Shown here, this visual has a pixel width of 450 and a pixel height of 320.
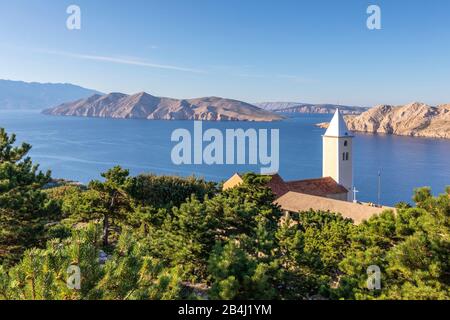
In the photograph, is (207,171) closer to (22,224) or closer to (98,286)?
(22,224)

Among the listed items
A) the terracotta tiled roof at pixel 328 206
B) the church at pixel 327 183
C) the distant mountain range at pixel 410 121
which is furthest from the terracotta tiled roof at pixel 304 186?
the distant mountain range at pixel 410 121

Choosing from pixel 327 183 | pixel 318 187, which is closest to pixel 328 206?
pixel 318 187

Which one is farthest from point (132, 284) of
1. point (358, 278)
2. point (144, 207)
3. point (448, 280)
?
point (144, 207)

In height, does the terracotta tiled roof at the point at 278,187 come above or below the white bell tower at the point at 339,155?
below

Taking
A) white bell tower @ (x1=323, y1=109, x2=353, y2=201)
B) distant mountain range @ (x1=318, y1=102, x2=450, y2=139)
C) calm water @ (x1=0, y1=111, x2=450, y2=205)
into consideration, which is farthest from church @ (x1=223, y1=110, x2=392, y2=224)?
distant mountain range @ (x1=318, y1=102, x2=450, y2=139)

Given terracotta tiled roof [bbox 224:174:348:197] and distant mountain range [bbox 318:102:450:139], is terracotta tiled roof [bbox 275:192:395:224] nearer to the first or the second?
terracotta tiled roof [bbox 224:174:348:197]

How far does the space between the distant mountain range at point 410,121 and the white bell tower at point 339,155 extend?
140823mm

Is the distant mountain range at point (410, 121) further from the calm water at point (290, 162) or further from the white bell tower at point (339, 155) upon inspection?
the white bell tower at point (339, 155)

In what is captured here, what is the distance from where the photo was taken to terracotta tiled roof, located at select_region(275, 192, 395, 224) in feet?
84.9

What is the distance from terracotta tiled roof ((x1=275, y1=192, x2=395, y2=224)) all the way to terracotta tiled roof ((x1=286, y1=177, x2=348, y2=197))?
15.3 feet

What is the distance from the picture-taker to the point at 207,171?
259 ft

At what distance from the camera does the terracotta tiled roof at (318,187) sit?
37000mm
